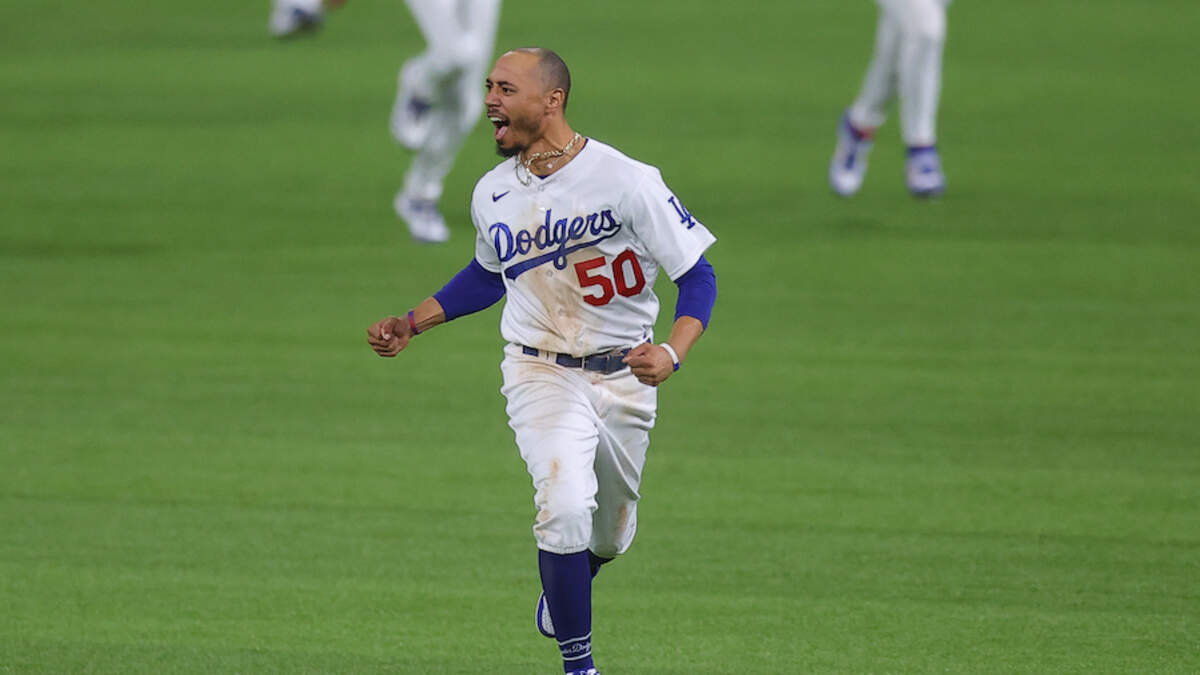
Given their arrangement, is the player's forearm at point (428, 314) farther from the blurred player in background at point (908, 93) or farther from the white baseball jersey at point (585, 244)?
the blurred player in background at point (908, 93)

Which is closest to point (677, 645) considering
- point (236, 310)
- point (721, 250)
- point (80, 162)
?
point (236, 310)

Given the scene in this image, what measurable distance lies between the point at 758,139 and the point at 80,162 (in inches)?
217

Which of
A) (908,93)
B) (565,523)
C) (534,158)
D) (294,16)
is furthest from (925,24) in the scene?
(565,523)

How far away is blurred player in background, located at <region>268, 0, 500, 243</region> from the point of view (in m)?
11.7

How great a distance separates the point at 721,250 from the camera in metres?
12.1

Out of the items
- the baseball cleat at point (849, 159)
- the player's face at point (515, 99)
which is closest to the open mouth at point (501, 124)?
the player's face at point (515, 99)

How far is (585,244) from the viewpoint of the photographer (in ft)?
17.6

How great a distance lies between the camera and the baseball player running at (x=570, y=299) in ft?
17.1

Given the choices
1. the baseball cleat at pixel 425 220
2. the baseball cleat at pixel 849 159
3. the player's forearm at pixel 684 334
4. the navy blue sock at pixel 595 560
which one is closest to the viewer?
the player's forearm at pixel 684 334

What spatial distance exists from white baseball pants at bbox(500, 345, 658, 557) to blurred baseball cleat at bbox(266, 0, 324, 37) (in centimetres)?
669

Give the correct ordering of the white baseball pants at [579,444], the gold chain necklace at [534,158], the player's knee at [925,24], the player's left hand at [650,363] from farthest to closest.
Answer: the player's knee at [925,24]
the gold chain necklace at [534,158]
the white baseball pants at [579,444]
the player's left hand at [650,363]

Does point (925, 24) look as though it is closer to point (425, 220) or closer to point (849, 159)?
point (849, 159)

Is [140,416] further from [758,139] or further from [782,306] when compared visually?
[758,139]

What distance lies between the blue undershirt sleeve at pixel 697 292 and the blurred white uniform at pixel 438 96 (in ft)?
21.6
